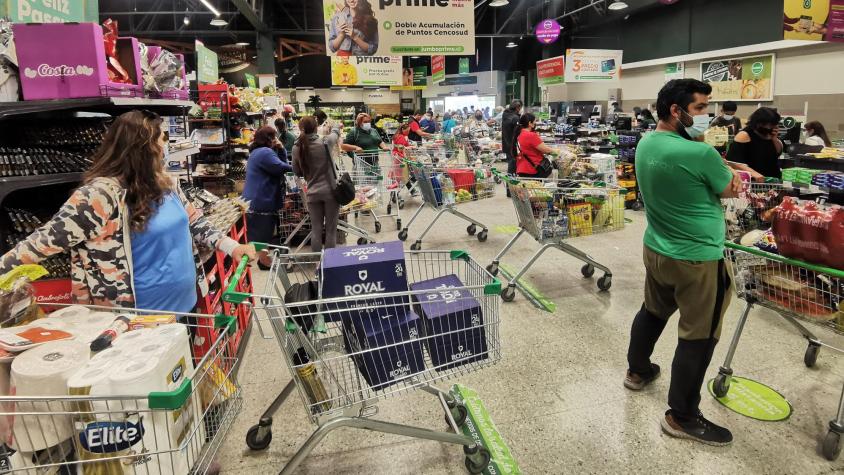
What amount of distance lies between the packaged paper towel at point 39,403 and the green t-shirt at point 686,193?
2461 mm

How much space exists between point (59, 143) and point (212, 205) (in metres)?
1.15

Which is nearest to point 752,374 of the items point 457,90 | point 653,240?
point 653,240

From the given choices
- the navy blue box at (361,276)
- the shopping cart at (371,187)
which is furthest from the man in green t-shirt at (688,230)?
the shopping cart at (371,187)

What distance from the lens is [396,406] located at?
300cm

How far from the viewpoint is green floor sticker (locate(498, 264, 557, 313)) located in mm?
4406

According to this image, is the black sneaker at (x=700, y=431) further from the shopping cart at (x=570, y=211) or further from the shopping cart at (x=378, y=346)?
the shopping cart at (x=570, y=211)

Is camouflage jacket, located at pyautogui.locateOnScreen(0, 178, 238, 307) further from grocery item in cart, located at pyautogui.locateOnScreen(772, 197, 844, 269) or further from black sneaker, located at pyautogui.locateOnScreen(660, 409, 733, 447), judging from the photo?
grocery item in cart, located at pyautogui.locateOnScreen(772, 197, 844, 269)

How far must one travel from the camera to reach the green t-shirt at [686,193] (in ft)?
7.73

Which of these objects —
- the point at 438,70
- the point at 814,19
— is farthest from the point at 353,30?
the point at 438,70

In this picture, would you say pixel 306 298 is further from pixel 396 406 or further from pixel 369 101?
pixel 369 101

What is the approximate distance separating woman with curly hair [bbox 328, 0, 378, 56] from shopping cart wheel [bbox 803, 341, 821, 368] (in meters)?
5.18

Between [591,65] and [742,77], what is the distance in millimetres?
3853

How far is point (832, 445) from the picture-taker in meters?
2.45

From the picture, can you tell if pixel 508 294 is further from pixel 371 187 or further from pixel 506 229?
pixel 371 187
